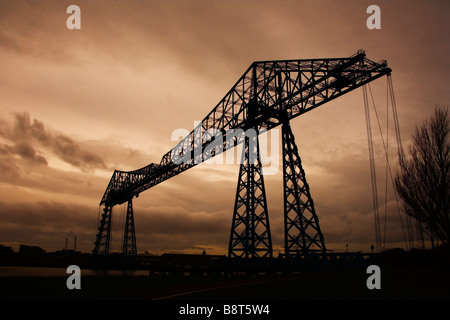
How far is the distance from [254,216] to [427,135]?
14.2 m

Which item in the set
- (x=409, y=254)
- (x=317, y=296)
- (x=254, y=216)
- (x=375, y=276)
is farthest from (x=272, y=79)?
(x=317, y=296)

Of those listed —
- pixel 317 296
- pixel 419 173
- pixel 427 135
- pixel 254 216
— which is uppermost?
pixel 427 135

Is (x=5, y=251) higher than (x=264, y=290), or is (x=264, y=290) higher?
(x=264, y=290)

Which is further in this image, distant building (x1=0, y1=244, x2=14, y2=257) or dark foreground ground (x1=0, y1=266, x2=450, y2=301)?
distant building (x1=0, y1=244, x2=14, y2=257)

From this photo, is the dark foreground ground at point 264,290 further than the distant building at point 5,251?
No

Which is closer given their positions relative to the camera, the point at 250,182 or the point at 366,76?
the point at 366,76

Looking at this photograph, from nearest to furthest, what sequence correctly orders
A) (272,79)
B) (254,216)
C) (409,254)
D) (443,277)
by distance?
(443,277) < (409,254) < (254,216) < (272,79)

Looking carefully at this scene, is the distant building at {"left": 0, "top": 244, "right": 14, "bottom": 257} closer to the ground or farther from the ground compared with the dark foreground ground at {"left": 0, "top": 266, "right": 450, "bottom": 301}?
closer to the ground

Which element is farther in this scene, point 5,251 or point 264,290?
point 5,251

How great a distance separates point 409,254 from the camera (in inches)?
765

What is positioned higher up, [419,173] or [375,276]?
[419,173]

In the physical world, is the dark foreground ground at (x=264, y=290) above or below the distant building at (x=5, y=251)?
above
